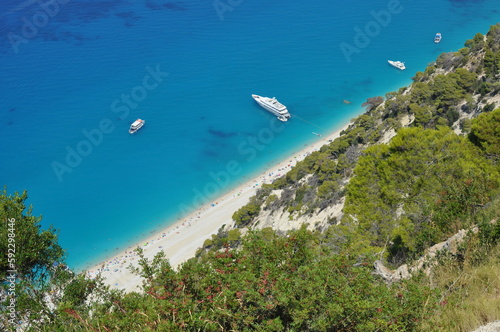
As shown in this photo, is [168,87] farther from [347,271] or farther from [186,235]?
[347,271]

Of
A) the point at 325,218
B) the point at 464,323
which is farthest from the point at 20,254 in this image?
the point at 325,218

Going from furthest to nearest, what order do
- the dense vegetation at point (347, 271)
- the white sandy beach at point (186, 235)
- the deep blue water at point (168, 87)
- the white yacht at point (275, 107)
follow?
1. the white yacht at point (275, 107)
2. the deep blue water at point (168, 87)
3. the white sandy beach at point (186, 235)
4. the dense vegetation at point (347, 271)

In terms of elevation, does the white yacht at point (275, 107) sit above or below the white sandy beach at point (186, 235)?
above

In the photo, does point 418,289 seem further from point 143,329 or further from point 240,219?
point 240,219

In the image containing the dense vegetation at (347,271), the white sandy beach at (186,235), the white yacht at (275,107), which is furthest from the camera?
the white yacht at (275,107)

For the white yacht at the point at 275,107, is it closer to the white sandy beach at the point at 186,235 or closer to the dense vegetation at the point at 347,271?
the white sandy beach at the point at 186,235

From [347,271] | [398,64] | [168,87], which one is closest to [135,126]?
[168,87]

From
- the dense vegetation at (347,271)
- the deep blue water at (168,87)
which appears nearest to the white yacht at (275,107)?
the deep blue water at (168,87)
